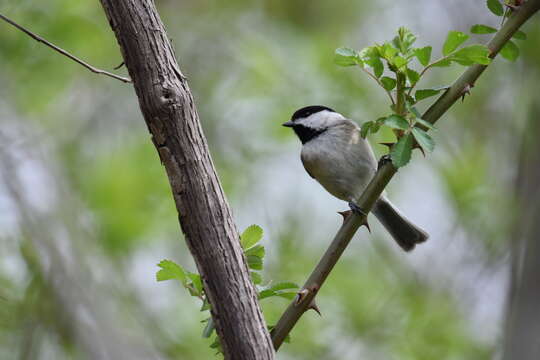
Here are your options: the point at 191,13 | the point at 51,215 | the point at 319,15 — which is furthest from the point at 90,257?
the point at 319,15

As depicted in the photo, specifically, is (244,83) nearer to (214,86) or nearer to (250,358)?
(214,86)

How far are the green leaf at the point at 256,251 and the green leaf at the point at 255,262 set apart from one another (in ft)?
0.04

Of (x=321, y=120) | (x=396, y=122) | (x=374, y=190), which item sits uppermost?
(x=321, y=120)

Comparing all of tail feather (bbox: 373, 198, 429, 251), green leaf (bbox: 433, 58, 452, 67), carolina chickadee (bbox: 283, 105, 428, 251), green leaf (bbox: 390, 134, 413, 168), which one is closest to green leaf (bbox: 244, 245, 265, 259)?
green leaf (bbox: 390, 134, 413, 168)

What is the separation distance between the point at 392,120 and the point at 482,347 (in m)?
4.85

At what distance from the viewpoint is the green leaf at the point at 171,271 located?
6.75ft

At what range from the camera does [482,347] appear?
6.19 meters

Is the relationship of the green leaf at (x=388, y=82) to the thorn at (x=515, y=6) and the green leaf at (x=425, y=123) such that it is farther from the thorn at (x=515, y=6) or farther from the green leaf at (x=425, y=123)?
the thorn at (x=515, y=6)

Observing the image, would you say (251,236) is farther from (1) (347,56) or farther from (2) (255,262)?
(1) (347,56)

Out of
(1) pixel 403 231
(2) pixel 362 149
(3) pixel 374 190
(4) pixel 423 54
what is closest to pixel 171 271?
(3) pixel 374 190

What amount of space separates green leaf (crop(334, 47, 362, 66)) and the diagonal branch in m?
0.31

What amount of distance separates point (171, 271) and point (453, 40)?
126 cm

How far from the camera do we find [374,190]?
2.17 metres

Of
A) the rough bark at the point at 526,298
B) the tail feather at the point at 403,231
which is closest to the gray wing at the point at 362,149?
the tail feather at the point at 403,231
